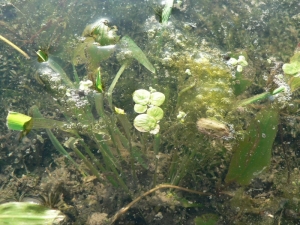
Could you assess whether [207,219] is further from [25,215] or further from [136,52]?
[136,52]

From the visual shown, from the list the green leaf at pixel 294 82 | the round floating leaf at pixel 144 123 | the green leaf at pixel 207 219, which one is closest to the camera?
the round floating leaf at pixel 144 123

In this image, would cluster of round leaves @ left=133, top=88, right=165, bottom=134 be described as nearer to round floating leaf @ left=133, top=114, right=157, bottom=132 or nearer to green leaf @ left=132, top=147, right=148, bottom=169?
round floating leaf @ left=133, top=114, right=157, bottom=132

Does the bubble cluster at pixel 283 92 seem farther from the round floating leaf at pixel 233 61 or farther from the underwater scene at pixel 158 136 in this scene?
the round floating leaf at pixel 233 61

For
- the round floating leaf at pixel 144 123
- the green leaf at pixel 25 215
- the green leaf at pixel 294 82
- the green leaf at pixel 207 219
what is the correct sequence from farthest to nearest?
the green leaf at pixel 294 82 → the green leaf at pixel 207 219 → the round floating leaf at pixel 144 123 → the green leaf at pixel 25 215

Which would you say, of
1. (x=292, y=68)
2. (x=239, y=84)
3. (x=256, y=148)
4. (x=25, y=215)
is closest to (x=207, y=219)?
(x=256, y=148)

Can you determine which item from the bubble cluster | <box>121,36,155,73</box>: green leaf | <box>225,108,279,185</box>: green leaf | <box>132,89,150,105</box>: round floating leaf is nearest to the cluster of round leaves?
<box>132,89,150,105</box>: round floating leaf

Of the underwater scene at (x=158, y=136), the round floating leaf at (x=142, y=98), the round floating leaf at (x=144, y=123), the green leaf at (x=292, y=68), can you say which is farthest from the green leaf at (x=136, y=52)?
the green leaf at (x=292, y=68)

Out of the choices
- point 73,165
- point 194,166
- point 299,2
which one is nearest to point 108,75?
point 73,165
